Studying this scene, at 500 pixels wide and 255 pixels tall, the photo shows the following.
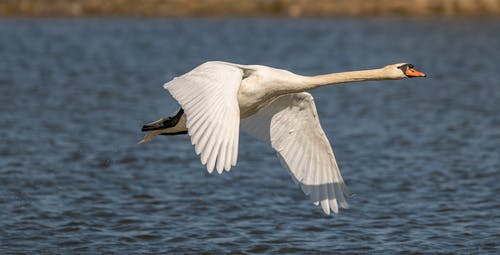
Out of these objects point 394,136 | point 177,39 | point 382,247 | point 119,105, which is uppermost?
point 177,39

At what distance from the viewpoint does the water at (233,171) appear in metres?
9.91

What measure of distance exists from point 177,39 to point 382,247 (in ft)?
82.9

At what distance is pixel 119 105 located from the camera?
61.6ft

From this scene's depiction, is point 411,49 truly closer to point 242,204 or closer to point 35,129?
point 35,129

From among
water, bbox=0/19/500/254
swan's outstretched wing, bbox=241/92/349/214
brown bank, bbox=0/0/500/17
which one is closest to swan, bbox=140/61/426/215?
swan's outstretched wing, bbox=241/92/349/214

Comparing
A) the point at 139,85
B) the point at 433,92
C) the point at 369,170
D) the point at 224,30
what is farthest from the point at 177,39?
the point at 369,170

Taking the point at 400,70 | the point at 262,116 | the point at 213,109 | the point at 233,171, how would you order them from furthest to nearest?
the point at 233,171, the point at 262,116, the point at 400,70, the point at 213,109

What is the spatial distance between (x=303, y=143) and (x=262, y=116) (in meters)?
A: 0.47

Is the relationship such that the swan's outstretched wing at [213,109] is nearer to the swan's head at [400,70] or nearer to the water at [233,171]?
the swan's head at [400,70]

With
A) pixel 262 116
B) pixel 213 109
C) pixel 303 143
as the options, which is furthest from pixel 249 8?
pixel 213 109

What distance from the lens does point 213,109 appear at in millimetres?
7199

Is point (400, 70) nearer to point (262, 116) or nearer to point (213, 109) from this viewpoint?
point (262, 116)

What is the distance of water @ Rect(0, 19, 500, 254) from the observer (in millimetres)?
9906

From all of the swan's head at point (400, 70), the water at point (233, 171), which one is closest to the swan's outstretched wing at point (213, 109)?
the swan's head at point (400, 70)
